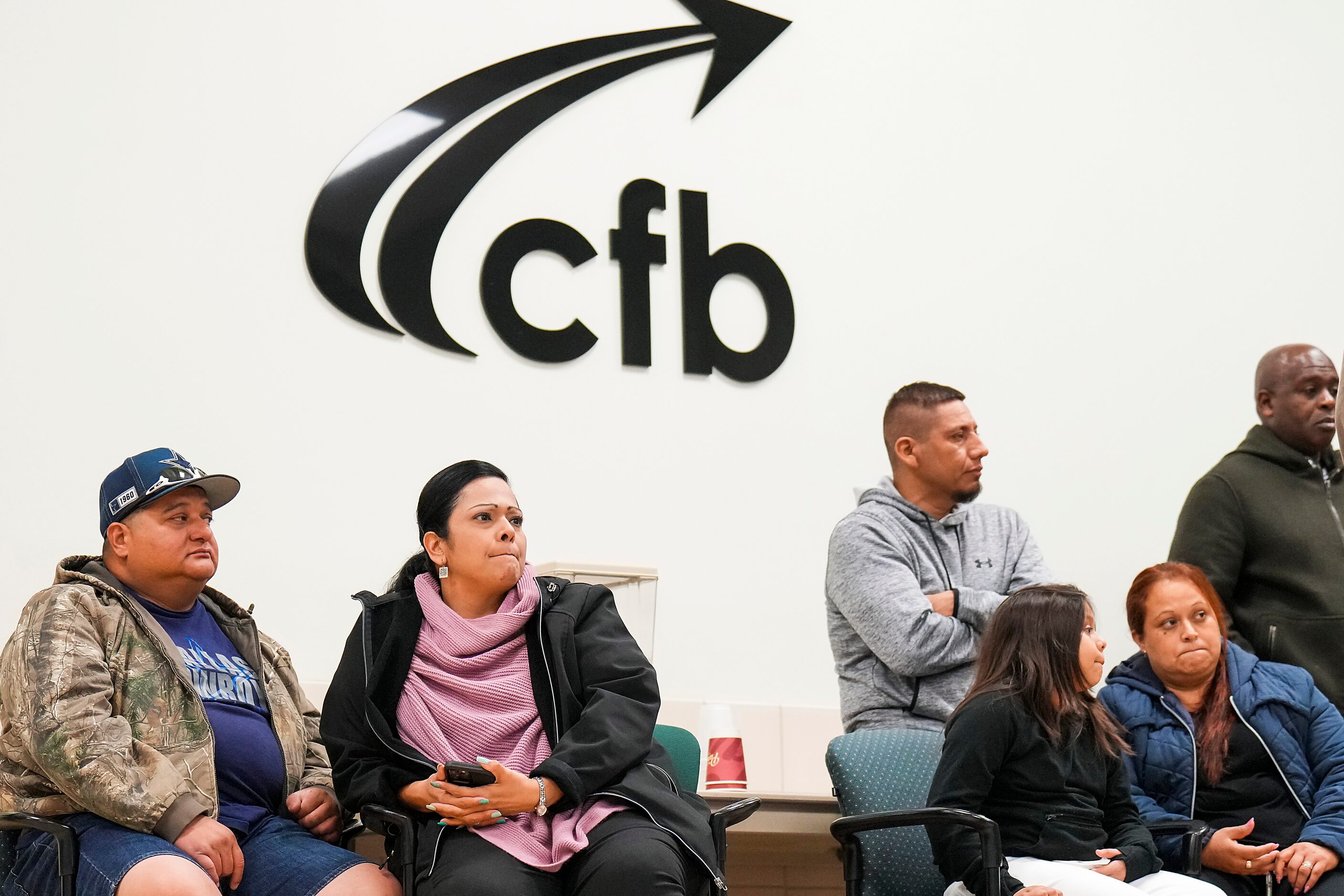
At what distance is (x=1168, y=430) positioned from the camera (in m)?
4.85

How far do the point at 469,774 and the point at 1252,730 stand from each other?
1.72 m

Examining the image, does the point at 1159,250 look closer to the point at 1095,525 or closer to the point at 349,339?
the point at 1095,525

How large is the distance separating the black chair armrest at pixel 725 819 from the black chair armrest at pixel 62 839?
1.05 meters

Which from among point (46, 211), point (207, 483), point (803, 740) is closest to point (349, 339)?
point (46, 211)

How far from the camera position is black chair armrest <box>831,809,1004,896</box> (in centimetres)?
262

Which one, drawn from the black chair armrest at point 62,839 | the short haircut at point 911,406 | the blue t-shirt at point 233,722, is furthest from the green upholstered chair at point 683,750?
the black chair armrest at point 62,839

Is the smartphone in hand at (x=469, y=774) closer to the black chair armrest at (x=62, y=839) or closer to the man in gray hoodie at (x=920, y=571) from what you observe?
the black chair armrest at (x=62, y=839)

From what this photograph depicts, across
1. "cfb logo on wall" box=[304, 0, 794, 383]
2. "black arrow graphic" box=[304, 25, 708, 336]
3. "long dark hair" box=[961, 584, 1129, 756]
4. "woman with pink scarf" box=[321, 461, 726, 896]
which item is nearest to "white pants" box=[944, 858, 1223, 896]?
"long dark hair" box=[961, 584, 1129, 756]

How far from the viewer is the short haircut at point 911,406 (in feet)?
11.4

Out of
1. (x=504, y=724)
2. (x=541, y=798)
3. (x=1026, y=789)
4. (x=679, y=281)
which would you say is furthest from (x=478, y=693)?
(x=679, y=281)

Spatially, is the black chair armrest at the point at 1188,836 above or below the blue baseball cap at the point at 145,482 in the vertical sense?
below

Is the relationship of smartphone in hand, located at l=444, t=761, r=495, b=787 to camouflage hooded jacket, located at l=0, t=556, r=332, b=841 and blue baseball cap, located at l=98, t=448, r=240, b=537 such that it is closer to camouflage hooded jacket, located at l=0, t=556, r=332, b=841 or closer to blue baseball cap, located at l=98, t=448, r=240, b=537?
camouflage hooded jacket, located at l=0, t=556, r=332, b=841

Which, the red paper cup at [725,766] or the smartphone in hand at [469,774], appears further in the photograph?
the red paper cup at [725,766]

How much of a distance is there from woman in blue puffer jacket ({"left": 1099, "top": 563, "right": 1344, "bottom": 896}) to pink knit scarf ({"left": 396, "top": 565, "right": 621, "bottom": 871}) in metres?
1.30
